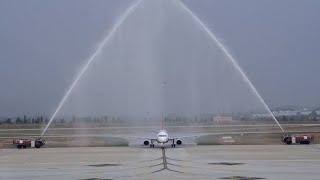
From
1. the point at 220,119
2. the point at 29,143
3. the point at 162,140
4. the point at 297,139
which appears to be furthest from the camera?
the point at 220,119

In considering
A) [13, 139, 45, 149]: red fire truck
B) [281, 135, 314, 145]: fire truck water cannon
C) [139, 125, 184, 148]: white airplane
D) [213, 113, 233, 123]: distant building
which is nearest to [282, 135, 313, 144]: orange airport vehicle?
[281, 135, 314, 145]: fire truck water cannon

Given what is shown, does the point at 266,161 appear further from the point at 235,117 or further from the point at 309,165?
the point at 235,117

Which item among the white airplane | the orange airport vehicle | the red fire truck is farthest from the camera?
the red fire truck

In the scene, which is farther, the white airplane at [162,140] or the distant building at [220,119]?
the distant building at [220,119]

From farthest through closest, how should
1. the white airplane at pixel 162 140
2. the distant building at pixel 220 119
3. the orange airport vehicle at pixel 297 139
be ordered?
the distant building at pixel 220 119 → the orange airport vehicle at pixel 297 139 → the white airplane at pixel 162 140

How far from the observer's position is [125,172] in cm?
3269

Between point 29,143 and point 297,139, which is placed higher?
point 29,143

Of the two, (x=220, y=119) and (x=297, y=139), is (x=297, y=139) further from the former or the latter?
(x=220, y=119)

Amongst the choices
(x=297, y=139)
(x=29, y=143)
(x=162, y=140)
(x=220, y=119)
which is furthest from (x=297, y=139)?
(x=220, y=119)

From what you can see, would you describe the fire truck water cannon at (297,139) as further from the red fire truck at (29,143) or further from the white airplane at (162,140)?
the red fire truck at (29,143)

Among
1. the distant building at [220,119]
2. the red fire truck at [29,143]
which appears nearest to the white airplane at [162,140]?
the red fire truck at [29,143]

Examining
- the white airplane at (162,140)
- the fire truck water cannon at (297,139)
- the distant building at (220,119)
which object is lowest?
the fire truck water cannon at (297,139)

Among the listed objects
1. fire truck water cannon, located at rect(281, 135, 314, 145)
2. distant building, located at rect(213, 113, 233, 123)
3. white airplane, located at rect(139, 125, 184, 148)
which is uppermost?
distant building, located at rect(213, 113, 233, 123)

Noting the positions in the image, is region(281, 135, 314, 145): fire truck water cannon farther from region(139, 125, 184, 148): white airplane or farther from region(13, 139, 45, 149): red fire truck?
region(13, 139, 45, 149): red fire truck
